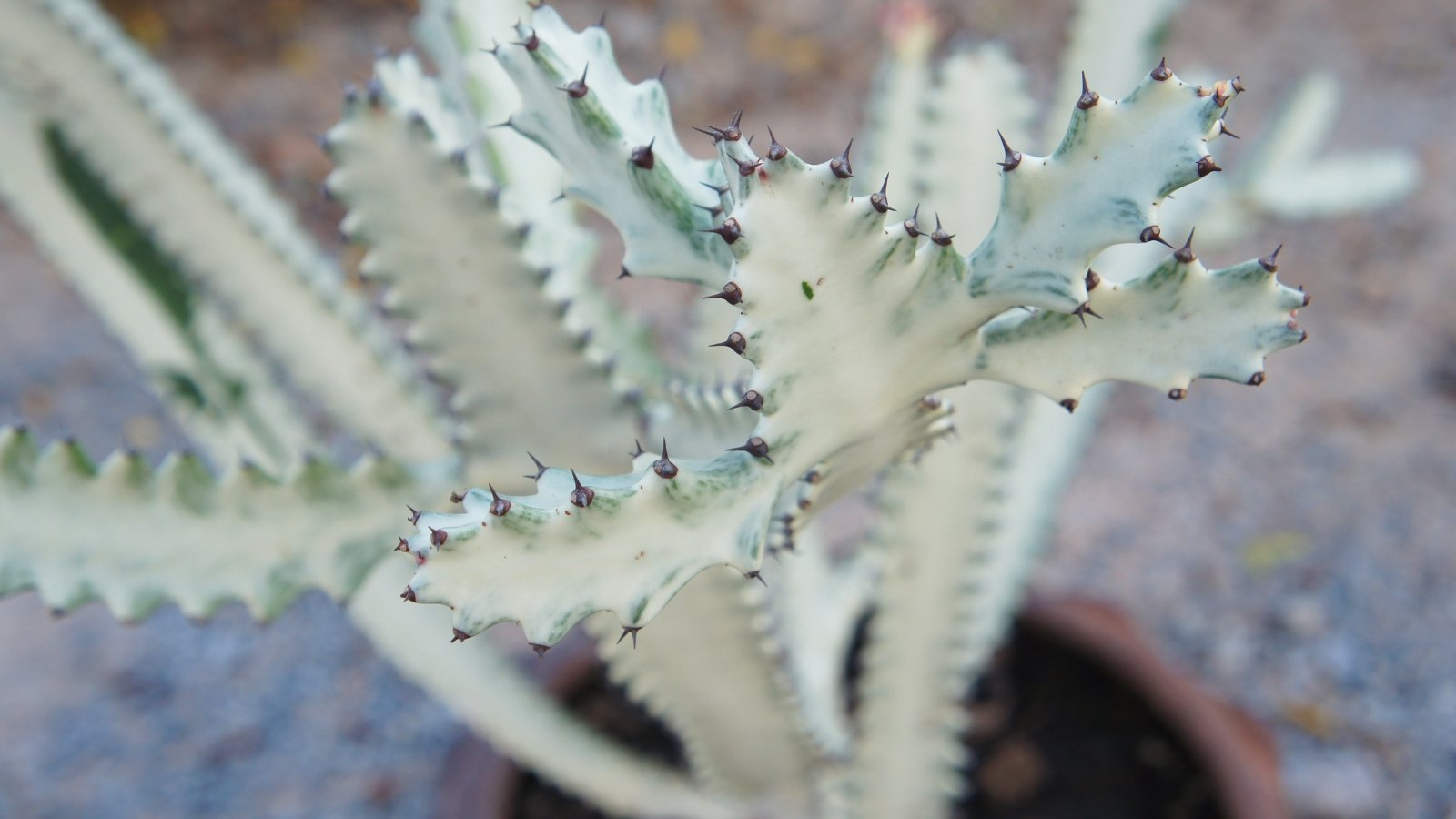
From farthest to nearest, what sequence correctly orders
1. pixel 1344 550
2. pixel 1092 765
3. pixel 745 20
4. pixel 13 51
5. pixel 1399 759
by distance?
pixel 745 20, pixel 1344 550, pixel 1399 759, pixel 1092 765, pixel 13 51

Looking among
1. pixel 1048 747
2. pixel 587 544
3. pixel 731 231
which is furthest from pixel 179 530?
pixel 1048 747

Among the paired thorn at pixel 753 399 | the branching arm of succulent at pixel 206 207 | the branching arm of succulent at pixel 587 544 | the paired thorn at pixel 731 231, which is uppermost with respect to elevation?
the branching arm of succulent at pixel 206 207

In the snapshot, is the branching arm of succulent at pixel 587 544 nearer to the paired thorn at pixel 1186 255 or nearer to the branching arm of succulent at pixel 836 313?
the branching arm of succulent at pixel 836 313

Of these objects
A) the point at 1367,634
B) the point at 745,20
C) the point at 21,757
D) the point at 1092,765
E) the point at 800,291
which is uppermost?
the point at 745,20

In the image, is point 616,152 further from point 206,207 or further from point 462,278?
point 206,207

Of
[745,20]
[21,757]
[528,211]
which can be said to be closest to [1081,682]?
[528,211]

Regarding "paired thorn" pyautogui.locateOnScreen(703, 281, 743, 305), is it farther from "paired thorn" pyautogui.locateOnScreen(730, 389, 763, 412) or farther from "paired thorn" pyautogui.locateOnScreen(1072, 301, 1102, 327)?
"paired thorn" pyautogui.locateOnScreen(1072, 301, 1102, 327)

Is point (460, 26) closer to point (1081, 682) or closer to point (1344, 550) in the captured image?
point (1081, 682)

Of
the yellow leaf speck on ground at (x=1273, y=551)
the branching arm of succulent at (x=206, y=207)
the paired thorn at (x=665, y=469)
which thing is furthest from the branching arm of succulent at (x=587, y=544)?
the yellow leaf speck on ground at (x=1273, y=551)
